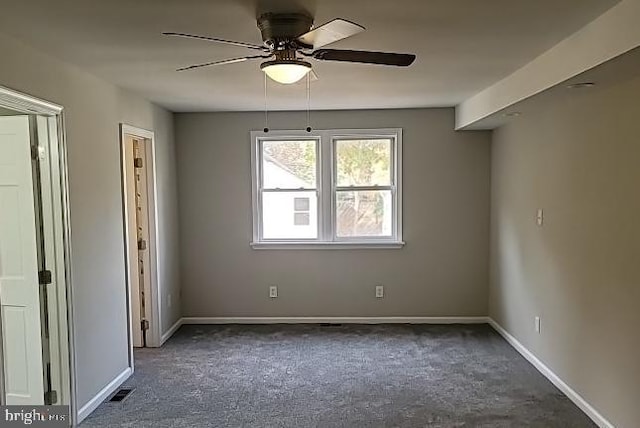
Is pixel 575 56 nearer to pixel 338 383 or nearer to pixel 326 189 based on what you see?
pixel 338 383

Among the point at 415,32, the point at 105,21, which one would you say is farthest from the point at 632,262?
the point at 105,21

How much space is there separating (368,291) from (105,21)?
411 centimetres

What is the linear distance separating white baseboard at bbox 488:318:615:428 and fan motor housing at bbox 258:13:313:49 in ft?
9.68

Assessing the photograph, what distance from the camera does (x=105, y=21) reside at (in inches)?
98.2

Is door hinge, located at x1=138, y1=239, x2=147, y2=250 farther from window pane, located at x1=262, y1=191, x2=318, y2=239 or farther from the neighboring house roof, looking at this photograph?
the neighboring house roof

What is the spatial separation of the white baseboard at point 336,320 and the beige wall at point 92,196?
1692 millimetres

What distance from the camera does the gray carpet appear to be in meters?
3.53

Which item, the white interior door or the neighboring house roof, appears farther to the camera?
the neighboring house roof

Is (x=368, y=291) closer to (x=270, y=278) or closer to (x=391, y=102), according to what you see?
(x=270, y=278)

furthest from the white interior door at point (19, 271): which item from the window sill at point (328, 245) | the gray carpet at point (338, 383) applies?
the window sill at point (328, 245)

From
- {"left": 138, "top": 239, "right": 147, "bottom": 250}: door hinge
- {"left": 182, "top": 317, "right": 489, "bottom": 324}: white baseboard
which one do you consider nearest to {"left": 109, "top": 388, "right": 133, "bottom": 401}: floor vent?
{"left": 138, "top": 239, "right": 147, "bottom": 250}: door hinge

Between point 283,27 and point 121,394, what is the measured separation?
301 cm

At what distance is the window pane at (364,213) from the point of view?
584 cm

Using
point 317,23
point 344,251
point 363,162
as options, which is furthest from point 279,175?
point 317,23
